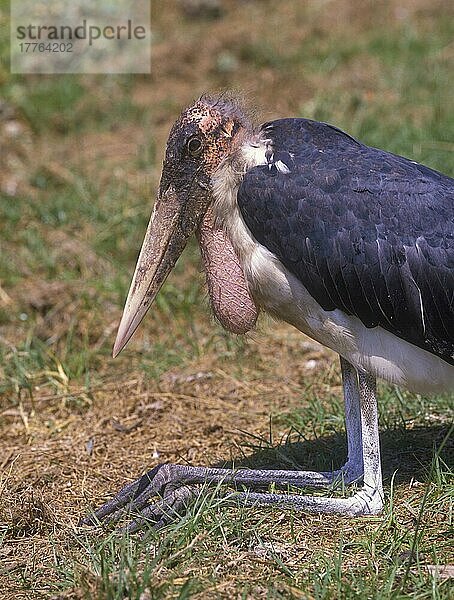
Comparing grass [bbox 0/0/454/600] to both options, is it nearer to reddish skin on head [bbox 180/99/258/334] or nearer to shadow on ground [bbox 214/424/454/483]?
shadow on ground [bbox 214/424/454/483]

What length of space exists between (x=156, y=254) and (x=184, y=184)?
0.37 meters

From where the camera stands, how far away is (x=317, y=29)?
11.0 meters

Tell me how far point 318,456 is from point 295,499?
0.74 meters

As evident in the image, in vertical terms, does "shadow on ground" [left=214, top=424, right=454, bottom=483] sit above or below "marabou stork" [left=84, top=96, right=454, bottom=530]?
below

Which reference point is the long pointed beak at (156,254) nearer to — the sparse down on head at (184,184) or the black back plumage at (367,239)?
the sparse down on head at (184,184)

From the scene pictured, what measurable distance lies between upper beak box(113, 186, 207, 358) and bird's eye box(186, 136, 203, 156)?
0.21 m

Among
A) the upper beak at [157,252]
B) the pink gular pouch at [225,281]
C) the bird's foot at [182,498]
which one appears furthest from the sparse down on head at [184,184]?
the bird's foot at [182,498]

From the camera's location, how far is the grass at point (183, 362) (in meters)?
3.86

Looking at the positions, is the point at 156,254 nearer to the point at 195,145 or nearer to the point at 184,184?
the point at 184,184

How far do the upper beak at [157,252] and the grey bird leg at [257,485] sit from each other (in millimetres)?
670

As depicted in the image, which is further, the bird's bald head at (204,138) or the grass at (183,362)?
the bird's bald head at (204,138)

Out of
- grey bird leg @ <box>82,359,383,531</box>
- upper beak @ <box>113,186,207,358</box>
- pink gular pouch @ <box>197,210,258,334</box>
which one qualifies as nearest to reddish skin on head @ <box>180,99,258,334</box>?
pink gular pouch @ <box>197,210,258,334</box>

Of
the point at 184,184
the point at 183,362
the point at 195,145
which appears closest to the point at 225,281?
the point at 184,184

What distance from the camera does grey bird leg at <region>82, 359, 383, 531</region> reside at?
4309 millimetres
